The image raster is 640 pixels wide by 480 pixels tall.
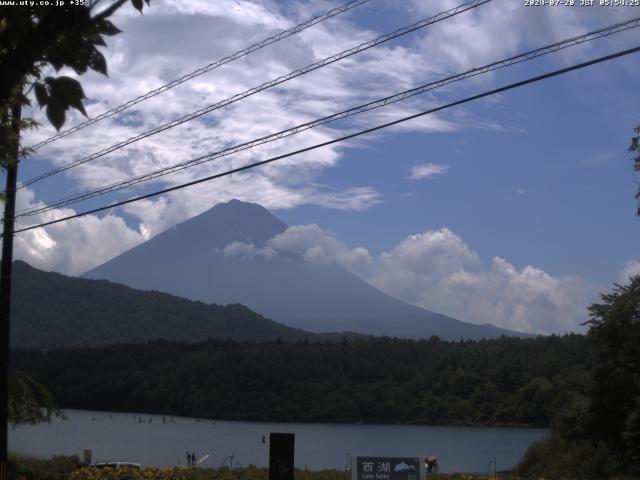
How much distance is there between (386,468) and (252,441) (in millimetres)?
55420

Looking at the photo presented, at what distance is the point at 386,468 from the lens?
462 inches

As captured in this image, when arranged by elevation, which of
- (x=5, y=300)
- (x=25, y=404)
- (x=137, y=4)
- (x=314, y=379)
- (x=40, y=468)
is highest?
(x=137, y=4)

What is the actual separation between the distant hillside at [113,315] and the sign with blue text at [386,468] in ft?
488

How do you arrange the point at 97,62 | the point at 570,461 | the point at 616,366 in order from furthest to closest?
1. the point at 616,366
2. the point at 570,461
3. the point at 97,62

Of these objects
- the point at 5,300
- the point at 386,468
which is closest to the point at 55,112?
the point at 386,468

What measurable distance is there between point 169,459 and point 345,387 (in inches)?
1777

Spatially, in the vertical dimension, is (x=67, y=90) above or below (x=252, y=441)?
above

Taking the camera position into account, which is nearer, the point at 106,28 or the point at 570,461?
the point at 106,28

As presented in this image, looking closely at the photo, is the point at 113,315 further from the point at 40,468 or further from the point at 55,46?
the point at 55,46

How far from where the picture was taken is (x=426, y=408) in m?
82.7

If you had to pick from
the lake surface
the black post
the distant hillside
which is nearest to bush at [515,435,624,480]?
the black post

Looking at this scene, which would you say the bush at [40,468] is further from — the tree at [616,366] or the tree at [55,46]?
the tree at [55,46]

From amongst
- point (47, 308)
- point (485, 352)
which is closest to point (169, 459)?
point (485, 352)

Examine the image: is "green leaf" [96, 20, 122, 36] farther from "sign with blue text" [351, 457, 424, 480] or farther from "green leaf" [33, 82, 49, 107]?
"sign with blue text" [351, 457, 424, 480]
